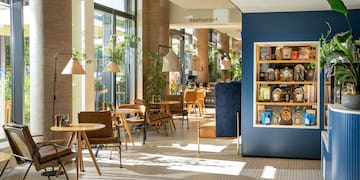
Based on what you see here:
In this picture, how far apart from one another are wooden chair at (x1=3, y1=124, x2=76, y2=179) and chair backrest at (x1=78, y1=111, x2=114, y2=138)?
46.9 inches

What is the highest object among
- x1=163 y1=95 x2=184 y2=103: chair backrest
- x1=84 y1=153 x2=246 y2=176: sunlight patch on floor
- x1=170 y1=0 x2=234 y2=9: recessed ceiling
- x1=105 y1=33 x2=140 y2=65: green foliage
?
x1=170 y1=0 x2=234 y2=9: recessed ceiling

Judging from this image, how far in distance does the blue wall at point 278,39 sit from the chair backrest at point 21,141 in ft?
12.2

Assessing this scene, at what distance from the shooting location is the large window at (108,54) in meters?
10.5

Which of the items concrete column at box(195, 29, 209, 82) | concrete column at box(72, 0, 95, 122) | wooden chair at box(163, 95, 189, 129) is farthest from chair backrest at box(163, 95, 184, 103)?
concrete column at box(195, 29, 209, 82)

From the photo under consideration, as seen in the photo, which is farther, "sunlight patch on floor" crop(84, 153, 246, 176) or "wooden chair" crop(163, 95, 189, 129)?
"wooden chair" crop(163, 95, 189, 129)

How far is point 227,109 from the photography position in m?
8.27

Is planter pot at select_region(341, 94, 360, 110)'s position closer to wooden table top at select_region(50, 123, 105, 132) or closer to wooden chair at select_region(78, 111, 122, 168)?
wooden table top at select_region(50, 123, 105, 132)

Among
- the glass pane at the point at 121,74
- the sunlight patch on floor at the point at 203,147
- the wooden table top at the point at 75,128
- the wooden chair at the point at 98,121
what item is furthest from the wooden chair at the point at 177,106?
the wooden table top at the point at 75,128

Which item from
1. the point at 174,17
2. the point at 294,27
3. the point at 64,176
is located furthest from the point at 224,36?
the point at 64,176

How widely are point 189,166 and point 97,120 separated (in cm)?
166

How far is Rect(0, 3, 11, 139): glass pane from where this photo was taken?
752 cm

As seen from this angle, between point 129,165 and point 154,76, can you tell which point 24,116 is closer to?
point 129,165

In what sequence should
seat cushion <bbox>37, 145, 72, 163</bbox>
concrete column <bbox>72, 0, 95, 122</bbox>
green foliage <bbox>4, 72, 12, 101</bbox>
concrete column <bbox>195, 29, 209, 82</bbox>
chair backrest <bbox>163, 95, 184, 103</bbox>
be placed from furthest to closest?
concrete column <bbox>195, 29, 209, 82</bbox> < chair backrest <bbox>163, 95, 184, 103</bbox> < concrete column <bbox>72, 0, 95, 122</bbox> < green foliage <bbox>4, 72, 12, 101</bbox> < seat cushion <bbox>37, 145, 72, 163</bbox>

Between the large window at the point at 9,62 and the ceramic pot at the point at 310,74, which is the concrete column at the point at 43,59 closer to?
the large window at the point at 9,62
